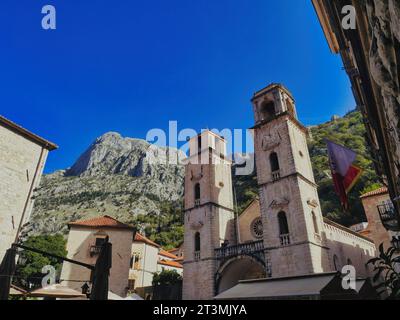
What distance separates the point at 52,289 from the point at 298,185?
16.7 meters

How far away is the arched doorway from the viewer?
22688 mm

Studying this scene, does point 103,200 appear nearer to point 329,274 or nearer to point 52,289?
point 52,289

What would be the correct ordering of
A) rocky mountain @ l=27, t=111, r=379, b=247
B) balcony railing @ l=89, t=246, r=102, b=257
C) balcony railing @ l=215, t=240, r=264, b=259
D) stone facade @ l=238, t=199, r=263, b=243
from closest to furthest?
balcony railing @ l=215, t=240, r=264, b=259
stone facade @ l=238, t=199, r=263, b=243
balcony railing @ l=89, t=246, r=102, b=257
rocky mountain @ l=27, t=111, r=379, b=247

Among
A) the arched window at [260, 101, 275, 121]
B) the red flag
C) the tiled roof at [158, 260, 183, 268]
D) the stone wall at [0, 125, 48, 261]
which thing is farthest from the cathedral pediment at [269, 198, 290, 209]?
the tiled roof at [158, 260, 183, 268]

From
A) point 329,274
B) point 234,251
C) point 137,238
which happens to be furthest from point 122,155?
point 329,274

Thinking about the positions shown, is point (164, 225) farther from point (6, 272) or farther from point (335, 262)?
point (6, 272)

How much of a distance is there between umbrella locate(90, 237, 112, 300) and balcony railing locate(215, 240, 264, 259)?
16.6m

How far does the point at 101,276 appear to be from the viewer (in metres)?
6.43

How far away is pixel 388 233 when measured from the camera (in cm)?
2205

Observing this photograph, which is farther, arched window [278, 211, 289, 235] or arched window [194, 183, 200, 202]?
arched window [194, 183, 200, 202]

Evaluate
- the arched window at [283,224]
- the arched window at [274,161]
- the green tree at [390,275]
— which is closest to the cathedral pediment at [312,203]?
the arched window at [283,224]

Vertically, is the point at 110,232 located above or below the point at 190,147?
below

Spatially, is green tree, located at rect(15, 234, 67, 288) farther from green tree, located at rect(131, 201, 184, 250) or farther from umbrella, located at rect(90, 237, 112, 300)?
umbrella, located at rect(90, 237, 112, 300)
